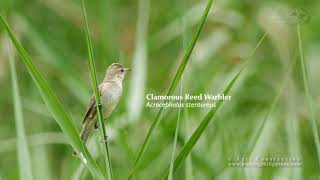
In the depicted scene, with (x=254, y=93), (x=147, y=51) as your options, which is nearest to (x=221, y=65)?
(x=254, y=93)

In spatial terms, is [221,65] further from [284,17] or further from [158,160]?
[158,160]

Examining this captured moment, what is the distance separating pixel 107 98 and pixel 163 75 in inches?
34.0

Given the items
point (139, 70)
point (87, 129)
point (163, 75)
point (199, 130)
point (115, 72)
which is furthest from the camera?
point (163, 75)

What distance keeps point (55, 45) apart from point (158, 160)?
2.29 ft

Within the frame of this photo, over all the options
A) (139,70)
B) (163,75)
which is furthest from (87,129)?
(163,75)

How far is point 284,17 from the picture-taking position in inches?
87.7

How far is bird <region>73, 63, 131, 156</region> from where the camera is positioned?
151 cm

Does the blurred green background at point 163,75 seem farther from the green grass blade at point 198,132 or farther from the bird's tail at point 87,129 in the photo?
the green grass blade at point 198,132

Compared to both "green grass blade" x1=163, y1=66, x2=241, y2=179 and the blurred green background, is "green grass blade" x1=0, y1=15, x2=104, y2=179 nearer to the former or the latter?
"green grass blade" x1=163, y1=66, x2=241, y2=179

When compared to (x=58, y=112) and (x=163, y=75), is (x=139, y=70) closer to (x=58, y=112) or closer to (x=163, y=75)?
(x=163, y=75)

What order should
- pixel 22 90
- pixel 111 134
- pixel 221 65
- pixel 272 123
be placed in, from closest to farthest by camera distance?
pixel 111 134 → pixel 272 123 → pixel 22 90 → pixel 221 65

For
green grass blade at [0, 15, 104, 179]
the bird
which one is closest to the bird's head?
the bird

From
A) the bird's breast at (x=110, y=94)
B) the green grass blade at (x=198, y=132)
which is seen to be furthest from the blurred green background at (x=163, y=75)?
the green grass blade at (x=198, y=132)

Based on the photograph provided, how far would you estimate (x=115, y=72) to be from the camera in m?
1.69
